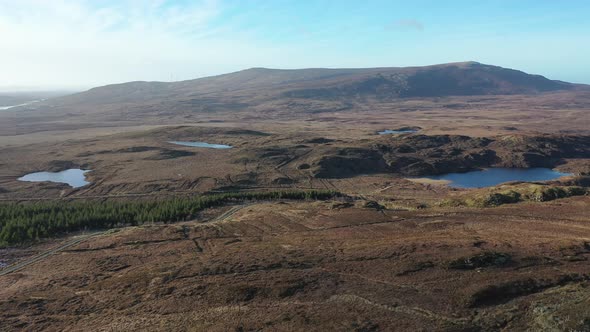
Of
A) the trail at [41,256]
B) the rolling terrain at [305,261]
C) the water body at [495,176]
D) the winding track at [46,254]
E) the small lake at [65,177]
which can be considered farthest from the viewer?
the water body at [495,176]

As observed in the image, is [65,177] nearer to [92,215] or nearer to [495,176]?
→ [92,215]

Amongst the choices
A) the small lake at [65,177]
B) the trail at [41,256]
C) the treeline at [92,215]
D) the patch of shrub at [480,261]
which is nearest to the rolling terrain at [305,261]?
the patch of shrub at [480,261]

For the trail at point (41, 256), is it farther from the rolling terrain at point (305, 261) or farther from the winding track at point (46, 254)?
the rolling terrain at point (305, 261)

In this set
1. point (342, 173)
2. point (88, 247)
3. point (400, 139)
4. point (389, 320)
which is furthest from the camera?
point (400, 139)

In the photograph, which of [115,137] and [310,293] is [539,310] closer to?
[310,293]

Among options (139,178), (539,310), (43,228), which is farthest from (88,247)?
(139,178)

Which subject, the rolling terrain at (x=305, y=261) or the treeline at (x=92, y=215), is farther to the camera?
the treeline at (x=92, y=215)

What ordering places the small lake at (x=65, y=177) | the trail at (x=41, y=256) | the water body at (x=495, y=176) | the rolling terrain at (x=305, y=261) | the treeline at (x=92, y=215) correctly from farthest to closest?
1. the water body at (x=495, y=176)
2. the small lake at (x=65, y=177)
3. the treeline at (x=92, y=215)
4. the trail at (x=41, y=256)
5. the rolling terrain at (x=305, y=261)
